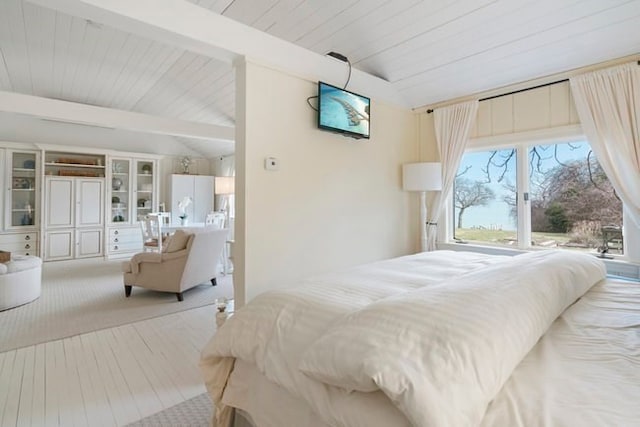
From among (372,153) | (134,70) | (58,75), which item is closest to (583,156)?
(372,153)

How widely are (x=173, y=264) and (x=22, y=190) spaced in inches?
166

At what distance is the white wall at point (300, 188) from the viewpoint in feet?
7.45

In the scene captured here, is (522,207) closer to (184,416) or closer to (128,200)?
(184,416)

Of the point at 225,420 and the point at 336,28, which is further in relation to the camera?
the point at 336,28

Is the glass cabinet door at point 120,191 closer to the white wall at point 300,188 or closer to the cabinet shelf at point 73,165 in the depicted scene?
the cabinet shelf at point 73,165

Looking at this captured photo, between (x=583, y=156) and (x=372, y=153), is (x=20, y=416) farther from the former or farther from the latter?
(x=583, y=156)

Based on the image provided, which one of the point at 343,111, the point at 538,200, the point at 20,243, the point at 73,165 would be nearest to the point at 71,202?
the point at 73,165

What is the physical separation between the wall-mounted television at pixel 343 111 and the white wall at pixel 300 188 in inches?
3.9

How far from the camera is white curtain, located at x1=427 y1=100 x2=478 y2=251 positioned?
3.24 meters

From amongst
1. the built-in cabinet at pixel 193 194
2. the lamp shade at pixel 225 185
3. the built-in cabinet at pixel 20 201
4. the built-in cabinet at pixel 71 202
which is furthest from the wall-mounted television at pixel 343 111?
the built-in cabinet at pixel 20 201

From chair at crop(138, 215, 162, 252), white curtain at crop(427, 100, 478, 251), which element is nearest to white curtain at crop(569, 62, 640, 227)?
white curtain at crop(427, 100, 478, 251)

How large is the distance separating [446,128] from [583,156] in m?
1.20

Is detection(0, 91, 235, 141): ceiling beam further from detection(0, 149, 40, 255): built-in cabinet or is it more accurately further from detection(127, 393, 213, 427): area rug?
detection(127, 393, 213, 427): area rug

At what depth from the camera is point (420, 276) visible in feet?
5.34
